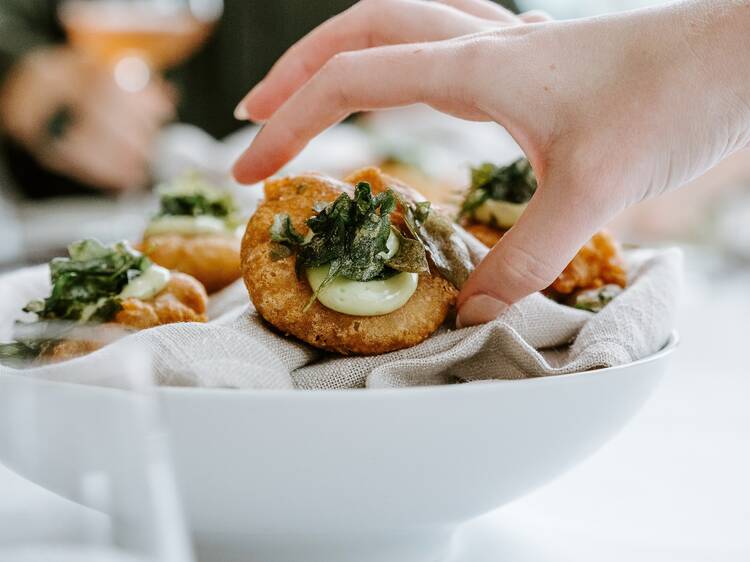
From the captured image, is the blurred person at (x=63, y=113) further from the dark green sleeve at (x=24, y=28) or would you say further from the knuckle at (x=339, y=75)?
the knuckle at (x=339, y=75)

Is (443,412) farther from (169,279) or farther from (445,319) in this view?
(169,279)

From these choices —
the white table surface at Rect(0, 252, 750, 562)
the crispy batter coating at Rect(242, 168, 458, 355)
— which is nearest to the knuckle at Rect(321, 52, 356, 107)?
the crispy batter coating at Rect(242, 168, 458, 355)

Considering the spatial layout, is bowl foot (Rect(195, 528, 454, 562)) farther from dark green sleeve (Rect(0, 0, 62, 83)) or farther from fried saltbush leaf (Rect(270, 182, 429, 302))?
dark green sleeve (Rect(0, 0, 62, 83))

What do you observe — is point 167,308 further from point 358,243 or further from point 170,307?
point 358,243

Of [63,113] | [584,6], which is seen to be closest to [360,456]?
[63,113]

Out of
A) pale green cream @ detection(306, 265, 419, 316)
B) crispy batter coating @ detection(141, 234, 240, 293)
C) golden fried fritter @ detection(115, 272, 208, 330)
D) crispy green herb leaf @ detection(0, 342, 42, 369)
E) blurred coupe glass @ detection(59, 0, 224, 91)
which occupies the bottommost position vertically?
blurred coupe glass @ detection(59, 0, 224, 91)

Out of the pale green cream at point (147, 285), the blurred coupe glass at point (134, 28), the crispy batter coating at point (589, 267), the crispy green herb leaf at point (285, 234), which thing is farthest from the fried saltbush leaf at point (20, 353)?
the blurred coupe glass at point (134, 28)

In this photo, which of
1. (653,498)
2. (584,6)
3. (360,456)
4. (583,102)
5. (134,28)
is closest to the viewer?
(360,456)
